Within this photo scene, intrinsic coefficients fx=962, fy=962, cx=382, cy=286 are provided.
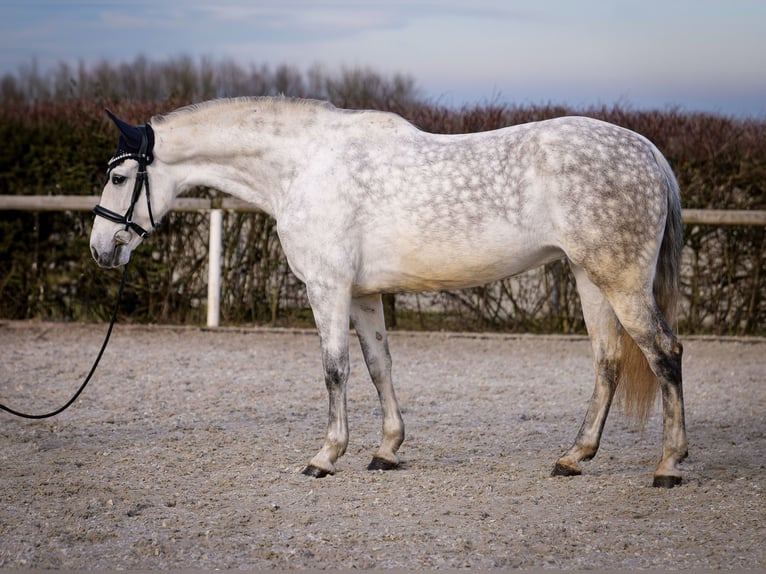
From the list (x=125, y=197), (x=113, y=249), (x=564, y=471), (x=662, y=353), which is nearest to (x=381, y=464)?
(x=564, y=471)

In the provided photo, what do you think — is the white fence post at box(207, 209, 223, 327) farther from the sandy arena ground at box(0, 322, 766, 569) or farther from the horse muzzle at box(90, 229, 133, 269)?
the horse muzzle at box(90, 229, 133, 269)

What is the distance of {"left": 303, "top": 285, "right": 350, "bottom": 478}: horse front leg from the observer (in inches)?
187

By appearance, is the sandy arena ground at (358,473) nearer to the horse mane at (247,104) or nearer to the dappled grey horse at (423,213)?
the dappled grey horse at (423,213)

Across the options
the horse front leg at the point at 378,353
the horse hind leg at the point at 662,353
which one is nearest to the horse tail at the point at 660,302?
the horse hind leg at the point at 662,353

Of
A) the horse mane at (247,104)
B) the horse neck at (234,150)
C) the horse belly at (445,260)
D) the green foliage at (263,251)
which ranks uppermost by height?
the horse mane at (247,104)

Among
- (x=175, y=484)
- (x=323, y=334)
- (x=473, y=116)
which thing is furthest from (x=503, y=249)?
(x=473, y=116)

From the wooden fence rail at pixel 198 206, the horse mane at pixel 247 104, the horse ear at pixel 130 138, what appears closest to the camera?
the horse ear at pixel 130 138

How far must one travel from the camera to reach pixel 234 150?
16.5ft

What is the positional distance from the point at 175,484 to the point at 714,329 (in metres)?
6.76

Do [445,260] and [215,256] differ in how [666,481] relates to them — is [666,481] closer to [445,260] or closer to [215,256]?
[445,260]

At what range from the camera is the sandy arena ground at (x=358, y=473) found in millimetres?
3748

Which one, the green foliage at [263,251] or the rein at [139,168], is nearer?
the rein at [139,168]

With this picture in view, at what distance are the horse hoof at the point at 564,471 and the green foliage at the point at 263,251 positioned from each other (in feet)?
16.0

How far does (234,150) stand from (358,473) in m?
1.79
